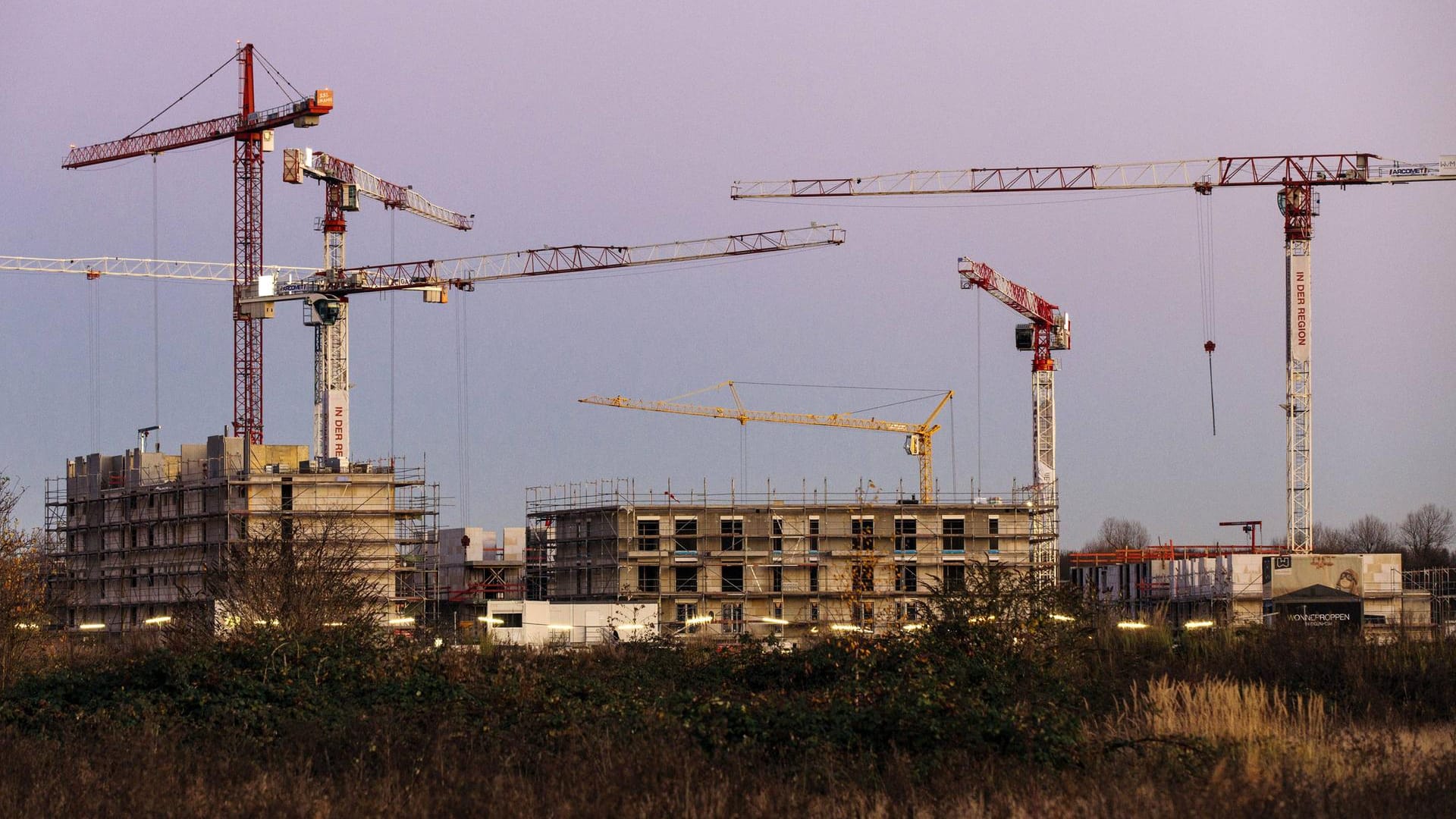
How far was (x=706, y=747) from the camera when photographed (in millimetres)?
17969

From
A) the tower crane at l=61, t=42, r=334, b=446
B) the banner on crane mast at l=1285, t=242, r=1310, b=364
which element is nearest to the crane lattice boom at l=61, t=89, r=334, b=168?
the tower crane at l=61, t=42, r=334, b=446

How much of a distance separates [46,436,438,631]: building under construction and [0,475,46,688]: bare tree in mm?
21028

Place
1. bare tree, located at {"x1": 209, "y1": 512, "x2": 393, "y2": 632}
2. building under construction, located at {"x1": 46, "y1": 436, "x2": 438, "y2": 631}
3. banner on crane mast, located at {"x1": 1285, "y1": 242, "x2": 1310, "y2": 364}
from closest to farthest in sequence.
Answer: bare tree, located at {"x1": 209, "y1": 512, "x2": 393, "y2": 632} < building under construction, located at {"x1": 46, "y1": 436, "x2": 438, "y2": 631} < banner on crane mast, located at {"x1": 1285, "y1": 242, "x2": 1310, "y2": 364}

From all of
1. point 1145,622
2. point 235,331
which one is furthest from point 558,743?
point 235,331

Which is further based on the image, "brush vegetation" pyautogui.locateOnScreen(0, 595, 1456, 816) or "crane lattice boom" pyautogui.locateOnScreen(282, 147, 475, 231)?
"crane lattice boom" pyautogui.locateOnScreen(282, 147, 475, 231)

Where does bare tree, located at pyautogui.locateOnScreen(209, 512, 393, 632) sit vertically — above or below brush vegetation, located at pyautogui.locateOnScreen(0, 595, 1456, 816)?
above

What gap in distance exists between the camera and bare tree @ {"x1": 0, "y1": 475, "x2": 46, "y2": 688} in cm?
3241

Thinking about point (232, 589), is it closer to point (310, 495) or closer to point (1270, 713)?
point (1270, 713)

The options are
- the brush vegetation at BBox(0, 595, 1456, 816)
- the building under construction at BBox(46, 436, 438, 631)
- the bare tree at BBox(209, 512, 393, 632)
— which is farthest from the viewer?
the building under construction at BBox(46, 436, 438, 631)

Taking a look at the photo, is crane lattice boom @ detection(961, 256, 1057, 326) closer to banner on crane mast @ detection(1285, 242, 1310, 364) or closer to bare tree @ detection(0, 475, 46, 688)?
banner on crane mast @ detection(1285, 242, 1310, 364)

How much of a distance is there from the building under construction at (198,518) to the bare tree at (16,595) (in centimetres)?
2103

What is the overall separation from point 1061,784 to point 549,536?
66.2m

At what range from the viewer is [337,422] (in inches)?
3821

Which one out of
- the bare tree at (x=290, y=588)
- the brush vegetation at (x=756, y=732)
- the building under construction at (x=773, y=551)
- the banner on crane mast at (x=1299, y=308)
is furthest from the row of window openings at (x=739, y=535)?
the brush vegetation at (x=756, y=732)
